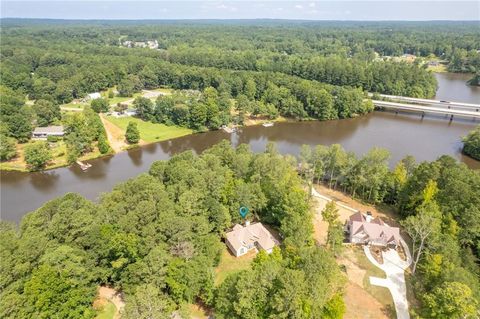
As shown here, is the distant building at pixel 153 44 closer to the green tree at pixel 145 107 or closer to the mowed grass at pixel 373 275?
the green tree at pixel 145 107

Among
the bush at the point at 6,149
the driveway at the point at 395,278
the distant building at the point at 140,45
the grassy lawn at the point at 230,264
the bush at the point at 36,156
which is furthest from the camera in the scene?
the distant building at the point at 140,45

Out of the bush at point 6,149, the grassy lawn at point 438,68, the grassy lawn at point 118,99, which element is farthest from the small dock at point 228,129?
the grassy lawn at point 438,68

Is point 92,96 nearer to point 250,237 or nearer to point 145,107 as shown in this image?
point 145,107

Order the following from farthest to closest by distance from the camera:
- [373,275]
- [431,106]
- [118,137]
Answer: [431,106] → [118,137] → [373,275]

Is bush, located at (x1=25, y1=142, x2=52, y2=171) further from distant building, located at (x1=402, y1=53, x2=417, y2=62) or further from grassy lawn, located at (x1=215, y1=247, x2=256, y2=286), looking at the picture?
distant building, located at (x1=402, y1=53, x2=417, y2=62)

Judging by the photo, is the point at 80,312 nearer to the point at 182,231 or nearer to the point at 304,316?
the point at 182,231

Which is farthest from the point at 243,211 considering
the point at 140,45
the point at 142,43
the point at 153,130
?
the point at 142,43

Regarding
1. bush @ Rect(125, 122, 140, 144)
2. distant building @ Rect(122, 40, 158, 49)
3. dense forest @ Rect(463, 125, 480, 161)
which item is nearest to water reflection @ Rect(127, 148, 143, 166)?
bush @ Rect(125, 122, 140, 144)
